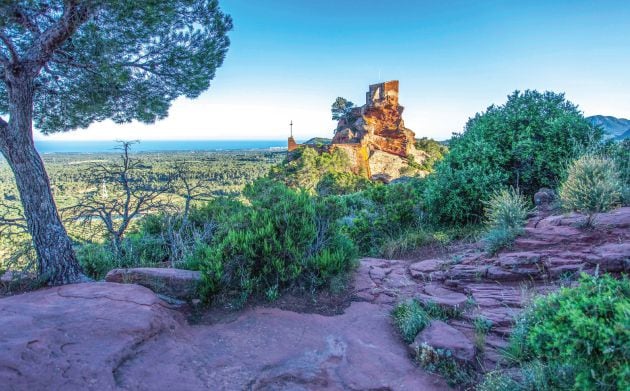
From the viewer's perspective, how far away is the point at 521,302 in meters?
3.25

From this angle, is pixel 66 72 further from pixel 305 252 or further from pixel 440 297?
pixel 440 297

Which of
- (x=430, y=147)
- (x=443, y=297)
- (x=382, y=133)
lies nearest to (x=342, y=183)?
(x=382, y=133)

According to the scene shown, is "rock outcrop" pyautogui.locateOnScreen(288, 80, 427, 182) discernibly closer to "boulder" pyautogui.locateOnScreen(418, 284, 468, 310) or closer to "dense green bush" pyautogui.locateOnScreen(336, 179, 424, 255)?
"dense green bush" pyautogui.locateOnScreen(336, 179, 424, 255)

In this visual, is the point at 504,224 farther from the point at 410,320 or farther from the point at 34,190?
the point at 34,190

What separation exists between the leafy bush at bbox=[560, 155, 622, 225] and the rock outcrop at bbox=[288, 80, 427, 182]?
25878 mm

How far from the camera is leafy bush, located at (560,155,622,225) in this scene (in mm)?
4785

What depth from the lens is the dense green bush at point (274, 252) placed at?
401cm

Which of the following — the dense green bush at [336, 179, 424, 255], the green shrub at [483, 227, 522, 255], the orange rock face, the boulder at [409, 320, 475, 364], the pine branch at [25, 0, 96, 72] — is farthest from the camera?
the orange rock face

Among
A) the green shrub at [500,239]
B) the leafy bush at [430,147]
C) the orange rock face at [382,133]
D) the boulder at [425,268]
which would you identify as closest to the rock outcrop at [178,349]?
the boulder at [425,268]

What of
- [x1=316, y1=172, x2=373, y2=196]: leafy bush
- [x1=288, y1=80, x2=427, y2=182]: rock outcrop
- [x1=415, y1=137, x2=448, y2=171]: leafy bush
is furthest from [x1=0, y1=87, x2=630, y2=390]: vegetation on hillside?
[x1=415, y1=137, x2=448, y2=171]: leafy bush

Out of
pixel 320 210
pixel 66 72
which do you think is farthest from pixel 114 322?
pixel 66 72

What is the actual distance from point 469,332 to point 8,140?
5608mm

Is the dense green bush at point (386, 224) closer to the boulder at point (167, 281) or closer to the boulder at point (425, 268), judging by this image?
the boulder at point (425, 268)

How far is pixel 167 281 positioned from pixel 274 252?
4.25ft
